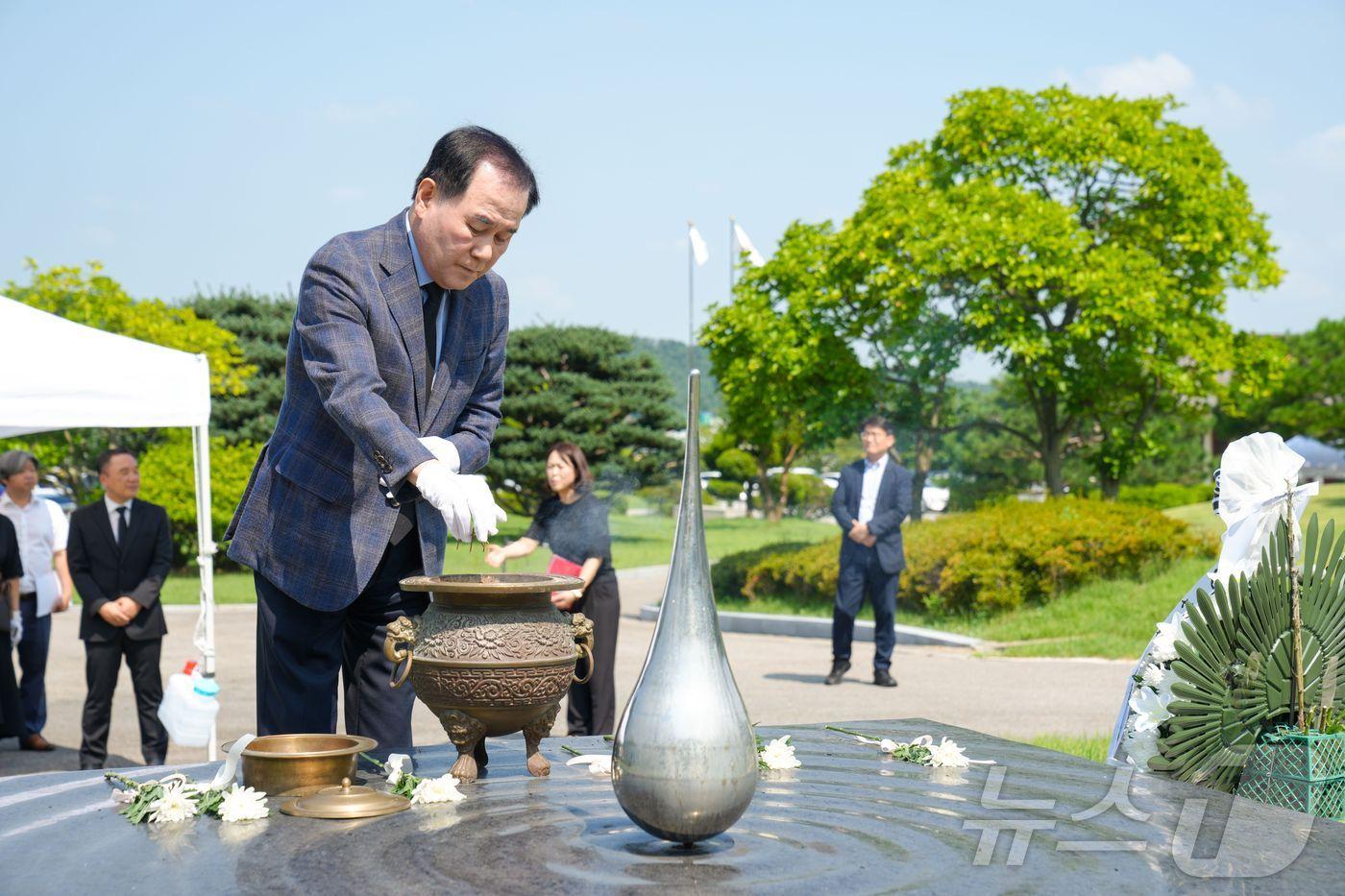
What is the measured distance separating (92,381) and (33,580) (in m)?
2.65

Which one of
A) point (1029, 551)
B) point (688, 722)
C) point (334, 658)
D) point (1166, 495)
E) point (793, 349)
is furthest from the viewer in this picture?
point (1166, 495)

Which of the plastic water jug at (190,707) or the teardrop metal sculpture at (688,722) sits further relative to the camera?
the plastic water jug at (190,707)

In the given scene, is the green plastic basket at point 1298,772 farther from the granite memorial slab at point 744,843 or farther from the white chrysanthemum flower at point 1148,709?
the granite memorial slab at point 744,843

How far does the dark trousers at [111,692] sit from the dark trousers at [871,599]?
4.89 m

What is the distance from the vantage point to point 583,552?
22.8 ft

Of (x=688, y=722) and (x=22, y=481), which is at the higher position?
(x=22, y=481)

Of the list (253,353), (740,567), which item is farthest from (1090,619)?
(253,353)

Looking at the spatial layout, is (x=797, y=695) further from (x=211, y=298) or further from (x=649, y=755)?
(x=211, y=298)

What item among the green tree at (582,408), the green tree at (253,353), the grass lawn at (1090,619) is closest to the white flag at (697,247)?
the grass lawn at (1090,619)

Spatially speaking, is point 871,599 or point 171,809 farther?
point 871,599

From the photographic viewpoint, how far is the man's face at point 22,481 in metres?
8.03

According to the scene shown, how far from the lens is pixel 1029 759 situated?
3320 mm

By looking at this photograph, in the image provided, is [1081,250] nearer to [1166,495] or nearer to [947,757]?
[947,757]

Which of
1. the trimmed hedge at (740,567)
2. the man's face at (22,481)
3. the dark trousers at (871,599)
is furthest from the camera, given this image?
the trimmed hedge at (740,567)
